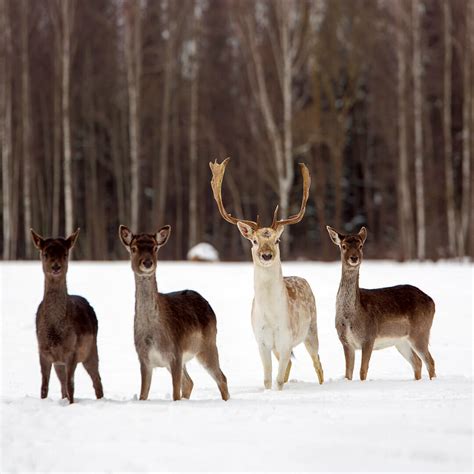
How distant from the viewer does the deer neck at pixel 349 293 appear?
770 centimetres

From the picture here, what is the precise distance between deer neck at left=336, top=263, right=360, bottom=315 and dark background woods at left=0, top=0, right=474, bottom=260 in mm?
14329

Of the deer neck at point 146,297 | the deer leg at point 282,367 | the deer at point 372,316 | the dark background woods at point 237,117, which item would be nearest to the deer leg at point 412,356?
the deer at point 372,316

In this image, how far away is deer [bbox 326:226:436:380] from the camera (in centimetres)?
764

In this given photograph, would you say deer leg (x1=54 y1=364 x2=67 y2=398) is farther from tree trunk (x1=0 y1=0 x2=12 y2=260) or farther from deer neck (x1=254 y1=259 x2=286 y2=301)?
tree trunk (x1=0 y1=0 x2=12 y2=260)

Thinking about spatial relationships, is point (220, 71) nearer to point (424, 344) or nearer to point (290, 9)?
point (290, 9)

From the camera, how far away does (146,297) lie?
6.27 meters

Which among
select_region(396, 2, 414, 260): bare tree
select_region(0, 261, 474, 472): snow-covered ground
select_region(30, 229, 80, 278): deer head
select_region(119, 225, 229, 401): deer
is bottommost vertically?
select_region(0, 261, 474, 472): snow-covered ground

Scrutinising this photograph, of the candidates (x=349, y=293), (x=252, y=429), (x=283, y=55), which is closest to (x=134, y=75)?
(x=283, y=55)

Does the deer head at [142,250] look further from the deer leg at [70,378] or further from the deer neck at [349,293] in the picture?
the deer neck at [349,293]

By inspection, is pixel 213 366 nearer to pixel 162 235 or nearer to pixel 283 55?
pixel 162 235

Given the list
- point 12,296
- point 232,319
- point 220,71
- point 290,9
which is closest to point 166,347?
point 232,319

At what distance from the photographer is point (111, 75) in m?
30.3

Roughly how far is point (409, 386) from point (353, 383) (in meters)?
0.50

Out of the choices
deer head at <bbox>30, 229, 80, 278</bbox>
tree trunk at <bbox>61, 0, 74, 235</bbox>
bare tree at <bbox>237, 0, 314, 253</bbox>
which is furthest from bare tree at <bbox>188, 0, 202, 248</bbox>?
deer head at <bbox>30, 229, 80, 278</bbox>
